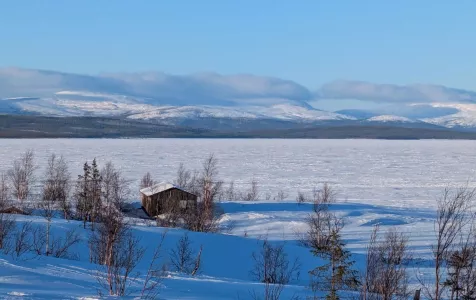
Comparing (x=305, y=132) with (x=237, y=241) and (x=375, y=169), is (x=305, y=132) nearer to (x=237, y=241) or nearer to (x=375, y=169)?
(x=375, y=169)

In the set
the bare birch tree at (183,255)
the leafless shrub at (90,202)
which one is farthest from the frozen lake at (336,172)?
the bare birch tree at (183,255)

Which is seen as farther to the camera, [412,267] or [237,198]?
[237,198]

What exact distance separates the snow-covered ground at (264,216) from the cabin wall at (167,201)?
2.11m

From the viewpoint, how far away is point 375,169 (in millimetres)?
58750

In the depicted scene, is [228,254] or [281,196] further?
[281,196]

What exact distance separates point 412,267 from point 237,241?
19.2 feet

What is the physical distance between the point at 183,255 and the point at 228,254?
2018 millimetres

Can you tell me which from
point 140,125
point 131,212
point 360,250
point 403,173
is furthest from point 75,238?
point 140,125

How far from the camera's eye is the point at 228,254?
874 inches

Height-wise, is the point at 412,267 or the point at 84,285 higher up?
the point at 84,285

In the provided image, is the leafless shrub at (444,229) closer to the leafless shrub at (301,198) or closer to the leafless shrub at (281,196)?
the leafless shrub at (301,198)

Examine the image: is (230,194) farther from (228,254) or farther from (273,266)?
(273,266)

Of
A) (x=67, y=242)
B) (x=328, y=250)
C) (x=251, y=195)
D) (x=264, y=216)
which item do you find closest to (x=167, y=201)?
(x=264, y=216)

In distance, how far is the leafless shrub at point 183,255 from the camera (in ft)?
65.1
